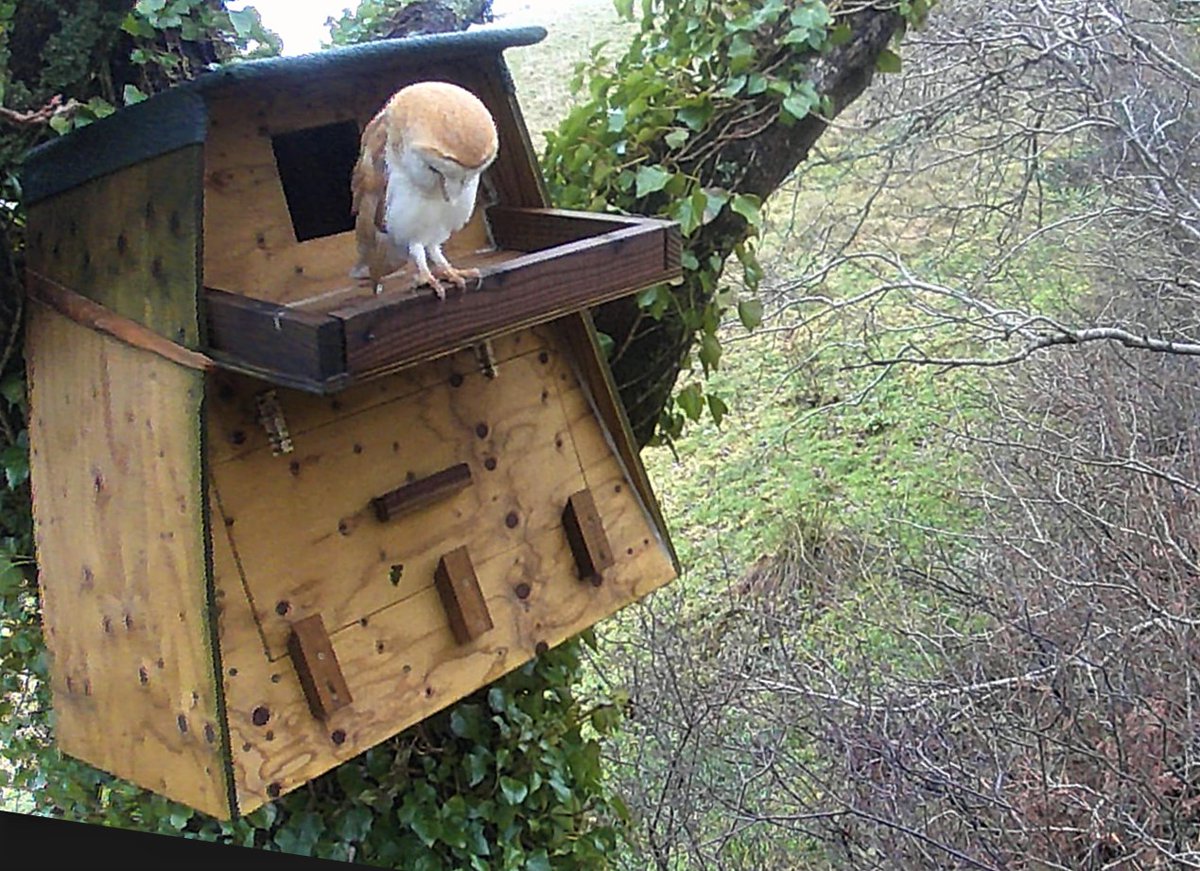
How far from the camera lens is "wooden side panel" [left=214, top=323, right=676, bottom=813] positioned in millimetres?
941

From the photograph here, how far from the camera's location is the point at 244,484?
37.6 inches

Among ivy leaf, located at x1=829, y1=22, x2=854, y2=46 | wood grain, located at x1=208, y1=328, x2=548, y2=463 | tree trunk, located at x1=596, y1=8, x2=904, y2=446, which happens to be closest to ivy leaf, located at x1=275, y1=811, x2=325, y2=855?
wood grain, located at x1=208, y1=328, x2=548, y2=463

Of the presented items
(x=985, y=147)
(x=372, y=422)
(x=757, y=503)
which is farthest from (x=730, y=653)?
(x=372, y=422)

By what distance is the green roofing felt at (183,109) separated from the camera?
0.88 m

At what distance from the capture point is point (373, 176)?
89cm

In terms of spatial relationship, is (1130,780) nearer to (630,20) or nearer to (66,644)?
(630,20)

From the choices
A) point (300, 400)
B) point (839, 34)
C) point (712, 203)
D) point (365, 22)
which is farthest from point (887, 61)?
point (300, 400)

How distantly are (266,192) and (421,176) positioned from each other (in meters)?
0.22

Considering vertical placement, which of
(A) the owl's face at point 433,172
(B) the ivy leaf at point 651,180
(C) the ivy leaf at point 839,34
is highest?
(A) the owl's face at point 433,172

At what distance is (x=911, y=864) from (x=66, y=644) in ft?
3.96

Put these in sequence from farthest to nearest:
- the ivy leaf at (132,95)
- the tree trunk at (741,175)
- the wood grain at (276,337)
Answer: the tree trunk at (741,175), the ivy leaf at (132,95), the wood grain at (276,337)

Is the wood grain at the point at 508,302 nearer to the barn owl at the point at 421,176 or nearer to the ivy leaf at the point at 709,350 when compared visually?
the barn owl at the point at 421,176

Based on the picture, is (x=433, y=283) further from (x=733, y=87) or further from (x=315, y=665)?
(x=733, y=87)

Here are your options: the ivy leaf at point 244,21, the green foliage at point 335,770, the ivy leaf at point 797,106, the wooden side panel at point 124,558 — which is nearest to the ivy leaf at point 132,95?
the green foliage at point 335,770
